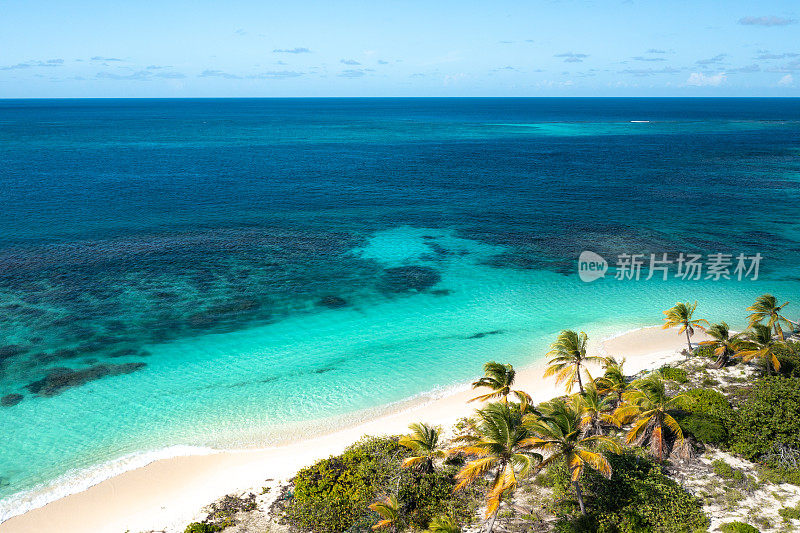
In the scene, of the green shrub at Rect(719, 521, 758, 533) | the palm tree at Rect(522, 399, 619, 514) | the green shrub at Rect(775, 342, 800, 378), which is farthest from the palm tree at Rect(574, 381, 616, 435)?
the green shrub at Rect(775, 342, 800, 378)

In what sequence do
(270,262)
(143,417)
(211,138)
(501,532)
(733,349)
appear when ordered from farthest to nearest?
1. (211,138)
2. (270,262)
3. (733,349)
4. (143,417)
5. (501,532)

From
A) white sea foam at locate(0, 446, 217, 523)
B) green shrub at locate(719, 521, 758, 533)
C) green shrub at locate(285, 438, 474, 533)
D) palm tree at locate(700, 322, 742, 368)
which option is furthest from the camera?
palm tree at locate(700, 322, 742, 368)

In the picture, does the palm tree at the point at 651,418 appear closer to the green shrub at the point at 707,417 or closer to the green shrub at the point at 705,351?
the green shrub at the point at 707,417

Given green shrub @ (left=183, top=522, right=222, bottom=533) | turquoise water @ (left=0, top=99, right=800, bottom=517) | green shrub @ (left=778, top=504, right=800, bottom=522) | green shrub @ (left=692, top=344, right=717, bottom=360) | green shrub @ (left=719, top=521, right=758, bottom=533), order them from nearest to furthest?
green shrub @ (left=719, top=521, right=758, bottom=533) < green shrub @ (left=778, top=504, right=800, bottom=522) < green shrub @ (left=183, top=522, right=222, bottom=533) < turquoise water @ (left=0, top=99, right=800, bottom=517) < green shrub @ (left=692, top=344, right=717, bottom=360)

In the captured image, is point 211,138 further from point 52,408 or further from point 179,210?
point 52,408

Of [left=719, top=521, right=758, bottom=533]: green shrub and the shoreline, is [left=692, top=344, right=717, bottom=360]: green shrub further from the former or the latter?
[left=719, top=521, right=758, bottom=533]: green shrub

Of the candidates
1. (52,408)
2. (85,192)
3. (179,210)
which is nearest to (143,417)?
(52,408)

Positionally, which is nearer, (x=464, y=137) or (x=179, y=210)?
(x=179, y=210)
